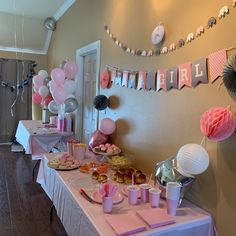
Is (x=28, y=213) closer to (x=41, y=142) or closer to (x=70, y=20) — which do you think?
(x=41, y=142)

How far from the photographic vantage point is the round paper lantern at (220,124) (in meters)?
1.28

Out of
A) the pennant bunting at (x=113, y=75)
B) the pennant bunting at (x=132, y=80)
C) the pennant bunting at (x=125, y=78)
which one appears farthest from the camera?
the pennant bunting at (x=113, y=75)

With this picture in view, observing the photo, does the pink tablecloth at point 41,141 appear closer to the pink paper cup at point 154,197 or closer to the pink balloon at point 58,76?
the pink balloon at point 58,76

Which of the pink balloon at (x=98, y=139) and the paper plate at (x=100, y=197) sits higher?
the pink balloon at (x=98, y=139)

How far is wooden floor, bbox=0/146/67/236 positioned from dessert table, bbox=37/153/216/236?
2.43 ft

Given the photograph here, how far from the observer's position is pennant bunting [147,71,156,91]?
6.53 ft

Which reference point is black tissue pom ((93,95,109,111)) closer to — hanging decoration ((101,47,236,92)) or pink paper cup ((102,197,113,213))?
hanging decoration ((101,47,236,92))

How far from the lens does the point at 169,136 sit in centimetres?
185

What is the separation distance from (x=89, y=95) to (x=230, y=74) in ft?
8.51

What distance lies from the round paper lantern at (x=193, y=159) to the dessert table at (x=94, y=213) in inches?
11.3

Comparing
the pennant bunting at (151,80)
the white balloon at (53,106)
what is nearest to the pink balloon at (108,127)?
the pennant bunting at (151,80)

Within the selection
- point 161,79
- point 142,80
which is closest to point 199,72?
point 161,79

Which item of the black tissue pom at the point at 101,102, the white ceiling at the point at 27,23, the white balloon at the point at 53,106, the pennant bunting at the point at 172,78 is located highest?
the white ceiling at the point at 27,23

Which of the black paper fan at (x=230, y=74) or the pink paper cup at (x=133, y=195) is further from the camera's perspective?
the pink paper cup at (x=133, y=195)
